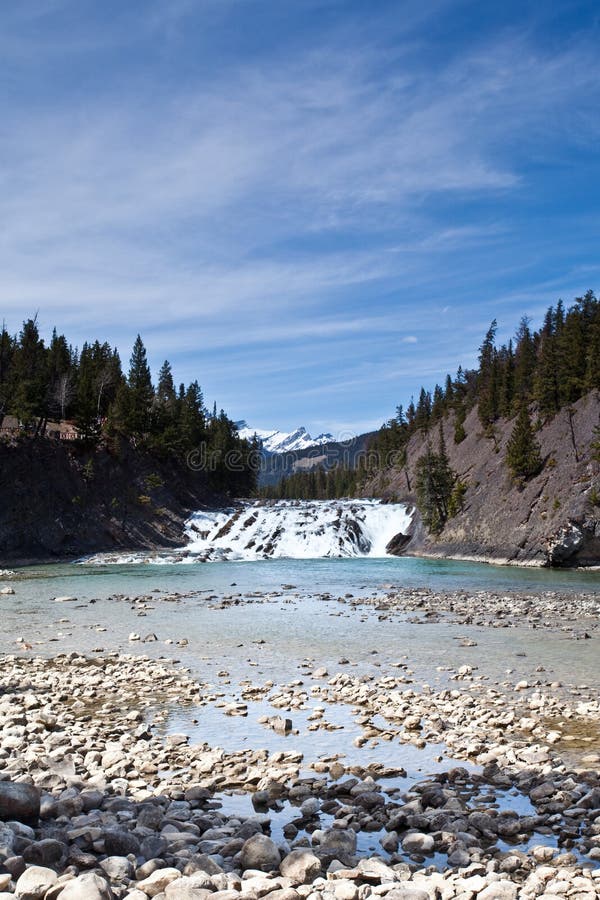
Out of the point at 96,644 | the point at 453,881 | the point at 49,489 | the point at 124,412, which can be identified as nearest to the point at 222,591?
the point at 96,644

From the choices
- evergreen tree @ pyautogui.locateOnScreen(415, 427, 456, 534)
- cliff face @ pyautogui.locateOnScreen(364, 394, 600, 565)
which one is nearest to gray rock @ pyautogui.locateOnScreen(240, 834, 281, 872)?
cliff face @ pyautogui.locateOnScreen(364, 394, 600, 565)

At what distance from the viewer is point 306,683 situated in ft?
49.8

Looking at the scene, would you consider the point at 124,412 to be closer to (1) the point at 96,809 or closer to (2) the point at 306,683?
(2) the point at 306,683

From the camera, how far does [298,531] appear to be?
72250mm

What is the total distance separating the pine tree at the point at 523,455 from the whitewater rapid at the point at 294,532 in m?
14.7

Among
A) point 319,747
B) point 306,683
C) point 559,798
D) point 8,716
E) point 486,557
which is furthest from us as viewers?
point 486,557

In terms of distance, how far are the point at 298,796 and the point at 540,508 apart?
2191 inches

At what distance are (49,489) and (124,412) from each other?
1928cm

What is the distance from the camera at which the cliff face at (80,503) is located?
6197 centimetres

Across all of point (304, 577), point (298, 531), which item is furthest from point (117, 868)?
point (298, 531)

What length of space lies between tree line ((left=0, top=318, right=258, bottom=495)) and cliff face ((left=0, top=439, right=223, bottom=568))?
294 centimetres

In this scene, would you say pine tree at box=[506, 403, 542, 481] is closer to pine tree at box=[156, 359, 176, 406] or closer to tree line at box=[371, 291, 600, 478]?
tree line at box=[371, 291, 600, 478]

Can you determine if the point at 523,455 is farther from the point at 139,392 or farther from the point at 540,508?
the point at 139,392

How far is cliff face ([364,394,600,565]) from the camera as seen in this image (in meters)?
53.0
